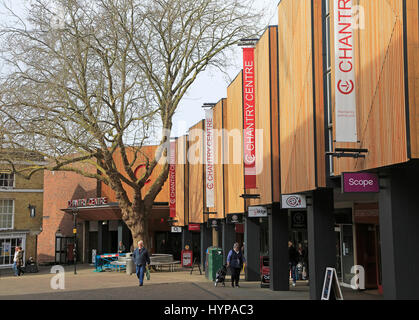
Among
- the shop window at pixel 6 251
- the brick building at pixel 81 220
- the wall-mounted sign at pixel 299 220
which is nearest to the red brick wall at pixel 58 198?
the brick building at pixel 81 220

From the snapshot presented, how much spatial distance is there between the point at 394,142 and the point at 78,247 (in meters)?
36.7

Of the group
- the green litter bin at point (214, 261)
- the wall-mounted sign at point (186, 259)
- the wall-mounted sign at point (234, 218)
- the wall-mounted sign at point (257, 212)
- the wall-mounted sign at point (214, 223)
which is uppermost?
the wall-mounted sign at point (257, 212)

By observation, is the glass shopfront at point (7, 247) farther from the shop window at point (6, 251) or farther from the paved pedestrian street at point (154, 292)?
the paved pedestrian street at point (154, 292)

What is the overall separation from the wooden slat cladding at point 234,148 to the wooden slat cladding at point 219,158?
0.40 metres

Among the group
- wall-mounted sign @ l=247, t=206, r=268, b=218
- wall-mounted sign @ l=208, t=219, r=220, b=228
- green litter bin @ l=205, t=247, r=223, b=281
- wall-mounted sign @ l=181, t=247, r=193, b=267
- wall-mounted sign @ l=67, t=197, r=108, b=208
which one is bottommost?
wall-mounted sign @ l=181, t=247, r=193, b=267

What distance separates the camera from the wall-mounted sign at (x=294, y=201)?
14633 mm

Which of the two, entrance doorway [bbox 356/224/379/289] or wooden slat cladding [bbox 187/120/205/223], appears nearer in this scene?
entrance doorway [bbox 356/224/379/289]

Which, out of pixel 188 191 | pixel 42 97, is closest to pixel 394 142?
pixel 42 97

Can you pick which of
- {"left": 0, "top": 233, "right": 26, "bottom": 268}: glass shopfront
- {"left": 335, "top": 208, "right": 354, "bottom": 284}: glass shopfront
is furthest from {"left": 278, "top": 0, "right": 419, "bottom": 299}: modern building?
{"left": 0, "top": 233, "right": 26, "bottom": 268}: glass shopfront

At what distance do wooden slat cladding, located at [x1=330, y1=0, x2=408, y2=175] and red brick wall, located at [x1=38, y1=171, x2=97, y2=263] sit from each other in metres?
33.4

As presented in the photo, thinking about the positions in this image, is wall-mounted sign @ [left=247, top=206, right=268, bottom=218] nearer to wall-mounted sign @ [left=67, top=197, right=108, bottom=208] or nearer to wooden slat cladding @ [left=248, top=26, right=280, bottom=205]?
wooden slat cladding @ [left=248, top=26, right=280, bottom=205]

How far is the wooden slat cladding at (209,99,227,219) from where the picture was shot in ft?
81.5

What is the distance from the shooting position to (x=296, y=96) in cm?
1454
